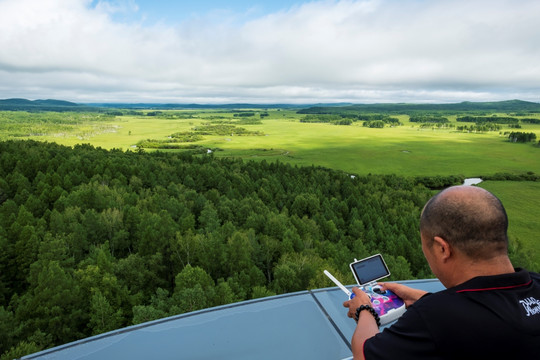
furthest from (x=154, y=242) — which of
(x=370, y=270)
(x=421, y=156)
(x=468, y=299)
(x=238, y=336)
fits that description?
(x=421, y=156)

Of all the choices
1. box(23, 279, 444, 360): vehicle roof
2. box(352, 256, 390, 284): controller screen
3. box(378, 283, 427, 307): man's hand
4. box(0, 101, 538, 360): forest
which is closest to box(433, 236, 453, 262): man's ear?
box(378, 283, 427, 307): man's hand

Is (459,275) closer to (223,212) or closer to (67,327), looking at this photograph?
(67,327)

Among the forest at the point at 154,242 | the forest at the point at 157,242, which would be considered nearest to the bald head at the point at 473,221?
the forest at the point at 157,242

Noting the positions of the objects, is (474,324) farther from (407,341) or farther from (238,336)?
(238,336)

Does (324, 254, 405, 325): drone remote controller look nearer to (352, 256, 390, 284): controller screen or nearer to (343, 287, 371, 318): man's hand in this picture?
(352, 256, 390, 284): controller screen

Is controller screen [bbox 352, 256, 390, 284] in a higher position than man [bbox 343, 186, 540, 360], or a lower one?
lower

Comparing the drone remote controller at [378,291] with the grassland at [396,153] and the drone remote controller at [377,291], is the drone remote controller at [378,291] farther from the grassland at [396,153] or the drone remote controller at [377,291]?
the grassland at [396,153]

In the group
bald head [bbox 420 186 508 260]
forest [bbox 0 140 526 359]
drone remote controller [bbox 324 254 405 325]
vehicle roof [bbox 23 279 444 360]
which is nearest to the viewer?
bald head [bbox 420 186 508 260]
